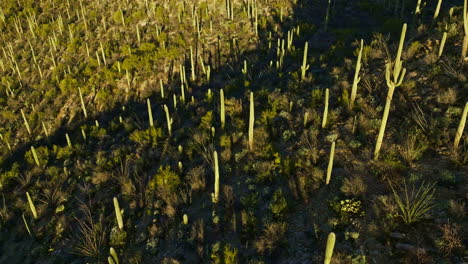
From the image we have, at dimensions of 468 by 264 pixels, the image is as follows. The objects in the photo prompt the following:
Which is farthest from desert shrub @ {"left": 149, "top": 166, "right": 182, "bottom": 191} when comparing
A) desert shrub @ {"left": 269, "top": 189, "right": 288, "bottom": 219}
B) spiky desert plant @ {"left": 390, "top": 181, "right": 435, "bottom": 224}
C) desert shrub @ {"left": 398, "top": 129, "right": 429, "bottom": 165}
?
desert shrub @ {"left": 398, "top": 129, "right": 429, "bottom": 165}

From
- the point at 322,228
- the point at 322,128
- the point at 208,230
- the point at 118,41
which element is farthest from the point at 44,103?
the point at 322,228

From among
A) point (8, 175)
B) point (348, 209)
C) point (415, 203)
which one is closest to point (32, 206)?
point (8, 175)

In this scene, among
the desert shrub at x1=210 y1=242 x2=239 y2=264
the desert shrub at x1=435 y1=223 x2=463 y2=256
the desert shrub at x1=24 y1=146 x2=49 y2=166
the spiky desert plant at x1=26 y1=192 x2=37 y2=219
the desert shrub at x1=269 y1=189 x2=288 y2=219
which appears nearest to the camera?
the desert shrub at x1=435 y1=223 x2=463 y2=256

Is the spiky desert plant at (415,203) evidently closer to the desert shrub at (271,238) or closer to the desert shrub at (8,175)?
the desert shrub at (271,238)

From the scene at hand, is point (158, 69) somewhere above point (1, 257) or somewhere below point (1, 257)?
above

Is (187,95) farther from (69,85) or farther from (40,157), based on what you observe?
(69,85)

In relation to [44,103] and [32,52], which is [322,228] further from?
[32,52]

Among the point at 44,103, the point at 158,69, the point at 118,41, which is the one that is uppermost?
the point at 118,41

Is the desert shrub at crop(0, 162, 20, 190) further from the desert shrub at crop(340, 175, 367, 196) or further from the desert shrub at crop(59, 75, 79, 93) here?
the desert shrub at crop(340, 175, 367, 196)
